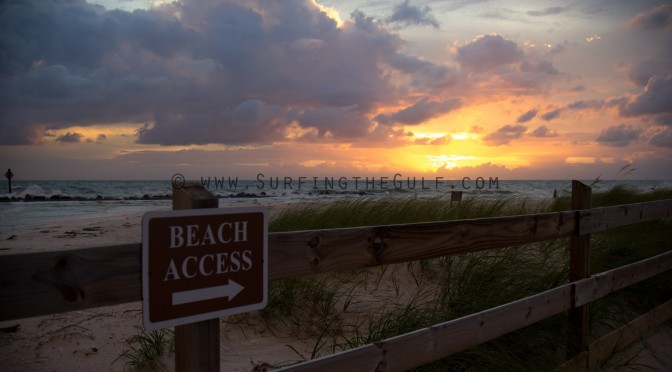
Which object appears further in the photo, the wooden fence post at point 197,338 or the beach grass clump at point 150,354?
the beach grass clump at point 150,354

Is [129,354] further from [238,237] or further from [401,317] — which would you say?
[238,237]

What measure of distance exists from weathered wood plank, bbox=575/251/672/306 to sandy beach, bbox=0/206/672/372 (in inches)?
28.3

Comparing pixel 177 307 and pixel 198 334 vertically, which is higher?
pixel 177 307

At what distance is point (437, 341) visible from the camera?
8.88ft

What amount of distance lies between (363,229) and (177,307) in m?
1.00

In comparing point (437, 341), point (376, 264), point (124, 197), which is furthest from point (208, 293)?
point (124, 197)

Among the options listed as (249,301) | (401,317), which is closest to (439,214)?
(401,317)

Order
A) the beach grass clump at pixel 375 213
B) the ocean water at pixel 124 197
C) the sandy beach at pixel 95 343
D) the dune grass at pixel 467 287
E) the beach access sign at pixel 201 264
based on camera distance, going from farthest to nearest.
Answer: the ocean water at pixel 124 197
the beach grass clump at pixel 375 213
the sandy beach at pixel 95 343
the dune grass at pixel 467 287
the beach access sign at pixel 201 264

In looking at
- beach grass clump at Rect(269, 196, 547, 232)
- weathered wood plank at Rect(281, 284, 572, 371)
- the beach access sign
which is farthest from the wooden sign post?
beach grass clump at Rect(269, 196, 547, 232)

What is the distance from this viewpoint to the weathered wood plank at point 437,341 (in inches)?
87.9

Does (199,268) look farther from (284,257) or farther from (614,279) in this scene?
(614,279)

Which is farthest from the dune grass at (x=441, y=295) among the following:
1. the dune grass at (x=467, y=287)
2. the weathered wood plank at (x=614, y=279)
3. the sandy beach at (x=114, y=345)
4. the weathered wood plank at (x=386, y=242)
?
the weathered wood plank at (x=386, y=242)

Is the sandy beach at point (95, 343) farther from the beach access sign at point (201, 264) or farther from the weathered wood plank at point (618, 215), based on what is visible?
the weathered wood plank at point (618, 215)

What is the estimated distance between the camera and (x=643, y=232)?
7742 millimetres
